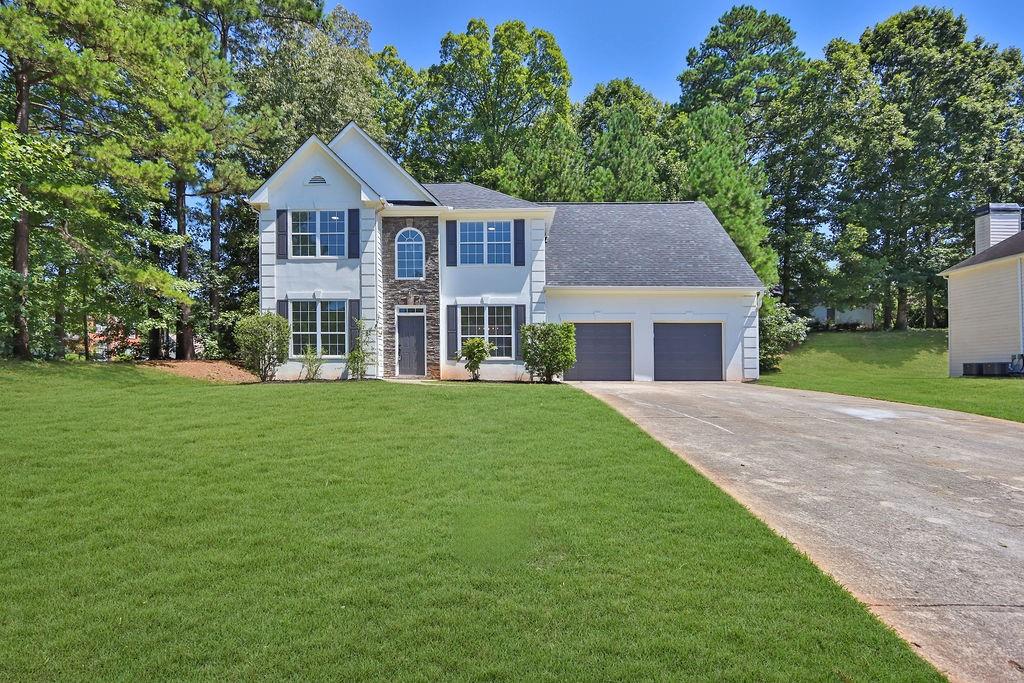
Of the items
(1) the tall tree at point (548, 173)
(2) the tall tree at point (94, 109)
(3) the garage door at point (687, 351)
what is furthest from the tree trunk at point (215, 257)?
(3) the garage door at point (687, 351)

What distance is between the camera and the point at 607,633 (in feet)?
10.1

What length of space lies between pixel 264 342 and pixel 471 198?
7722mm

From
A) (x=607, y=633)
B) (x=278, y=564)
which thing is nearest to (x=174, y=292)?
(x=278, y=564)

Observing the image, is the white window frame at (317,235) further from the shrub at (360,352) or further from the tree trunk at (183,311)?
the tree trunk at (183,311)

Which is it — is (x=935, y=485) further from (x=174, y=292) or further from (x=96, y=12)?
(x=96, y=12)

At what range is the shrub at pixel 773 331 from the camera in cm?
2377

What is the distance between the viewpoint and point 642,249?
2031 cm

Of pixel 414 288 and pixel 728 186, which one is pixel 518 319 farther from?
pixel 728 186

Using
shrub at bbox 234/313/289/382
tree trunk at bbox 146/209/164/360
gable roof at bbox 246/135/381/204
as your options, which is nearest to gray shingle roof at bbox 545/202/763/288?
gable roof at bbox 246/135/381/204

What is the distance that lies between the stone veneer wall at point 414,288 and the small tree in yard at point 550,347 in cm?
343

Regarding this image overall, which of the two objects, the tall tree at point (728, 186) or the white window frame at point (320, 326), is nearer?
the white window frame at point (320, 326)

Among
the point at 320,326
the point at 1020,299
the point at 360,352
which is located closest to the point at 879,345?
the point at 1020,299

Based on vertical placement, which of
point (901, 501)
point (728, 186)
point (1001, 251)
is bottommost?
point (901, 501)

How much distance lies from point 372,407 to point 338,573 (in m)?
6.58
